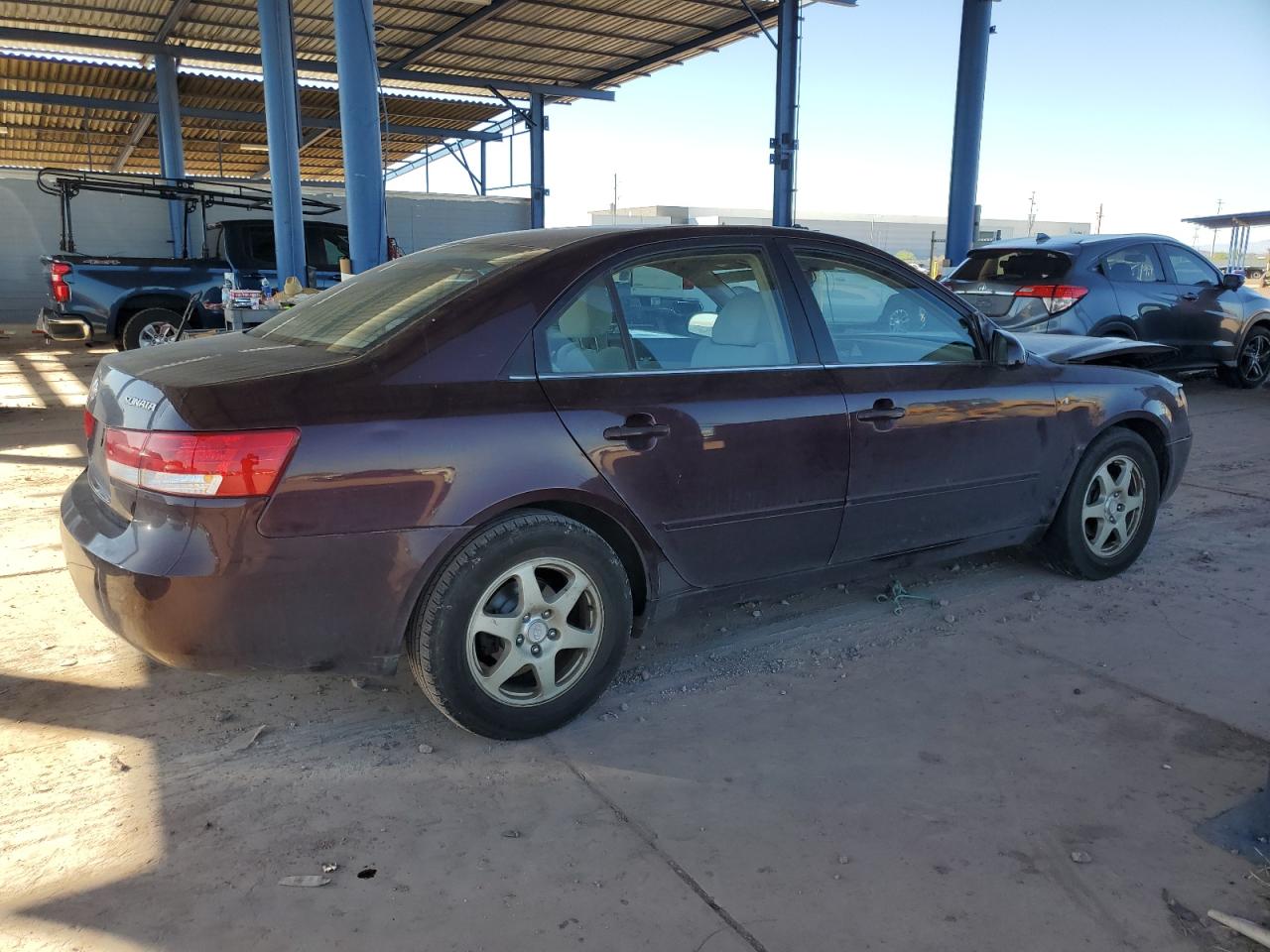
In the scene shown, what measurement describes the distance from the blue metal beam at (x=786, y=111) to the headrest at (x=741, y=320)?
11901 millimetres

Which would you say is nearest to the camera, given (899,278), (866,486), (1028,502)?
(866,486)

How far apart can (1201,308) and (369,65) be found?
8.17m

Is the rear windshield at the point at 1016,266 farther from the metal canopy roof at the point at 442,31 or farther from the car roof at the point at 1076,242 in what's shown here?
the metal canopy roof at the point at 442,31

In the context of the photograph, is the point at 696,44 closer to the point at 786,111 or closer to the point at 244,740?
the point at 786,111

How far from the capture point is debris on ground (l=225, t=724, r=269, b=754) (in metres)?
2.95

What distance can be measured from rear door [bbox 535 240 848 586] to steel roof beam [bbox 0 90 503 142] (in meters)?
19.1

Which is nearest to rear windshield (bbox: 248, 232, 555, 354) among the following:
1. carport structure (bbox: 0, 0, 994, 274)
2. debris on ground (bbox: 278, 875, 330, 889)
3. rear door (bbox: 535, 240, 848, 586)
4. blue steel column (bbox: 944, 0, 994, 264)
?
rear door (bbox: 535, 240, 848, 586)

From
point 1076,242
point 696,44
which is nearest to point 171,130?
point 696,44

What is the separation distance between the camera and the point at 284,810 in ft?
8.67

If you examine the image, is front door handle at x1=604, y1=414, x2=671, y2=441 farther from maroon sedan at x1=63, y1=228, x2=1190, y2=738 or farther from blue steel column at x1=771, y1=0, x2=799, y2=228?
blue steel column at x1=771, y1=0, x2=799, y2=228

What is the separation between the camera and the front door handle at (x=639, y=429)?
2984 mm

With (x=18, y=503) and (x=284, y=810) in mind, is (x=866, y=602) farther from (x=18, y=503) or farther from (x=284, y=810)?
(x=18, y=503)

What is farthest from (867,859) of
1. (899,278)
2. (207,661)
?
(899,278)

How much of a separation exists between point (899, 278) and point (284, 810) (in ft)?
9.54
